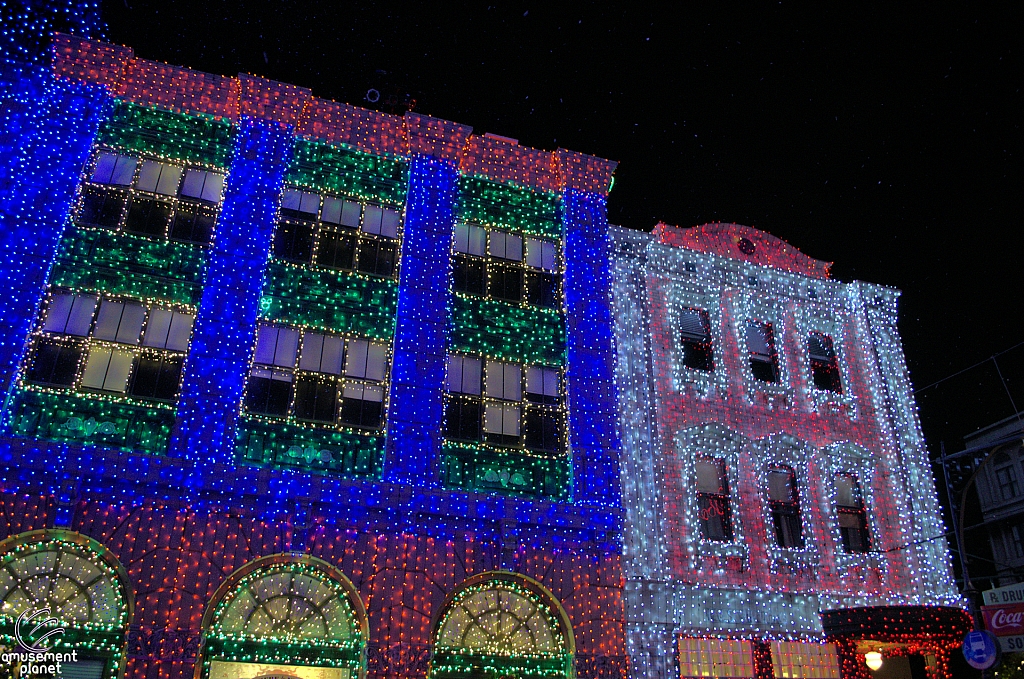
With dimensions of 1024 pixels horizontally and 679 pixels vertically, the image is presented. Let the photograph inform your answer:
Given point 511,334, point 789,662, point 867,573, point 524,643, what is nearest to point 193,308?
point 511,334

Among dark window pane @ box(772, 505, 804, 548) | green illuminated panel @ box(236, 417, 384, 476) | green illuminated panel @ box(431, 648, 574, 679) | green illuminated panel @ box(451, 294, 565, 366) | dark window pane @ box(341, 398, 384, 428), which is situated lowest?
green illuminated panel @ box(431, 648, 574, 679)

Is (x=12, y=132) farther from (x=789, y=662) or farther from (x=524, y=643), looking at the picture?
(x=789, y=662)

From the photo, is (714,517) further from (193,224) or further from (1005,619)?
(193,224)

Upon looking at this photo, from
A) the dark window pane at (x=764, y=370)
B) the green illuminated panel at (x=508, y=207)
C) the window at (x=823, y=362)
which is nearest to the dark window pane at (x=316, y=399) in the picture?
the green illuminated panel at (x=508, y=207)

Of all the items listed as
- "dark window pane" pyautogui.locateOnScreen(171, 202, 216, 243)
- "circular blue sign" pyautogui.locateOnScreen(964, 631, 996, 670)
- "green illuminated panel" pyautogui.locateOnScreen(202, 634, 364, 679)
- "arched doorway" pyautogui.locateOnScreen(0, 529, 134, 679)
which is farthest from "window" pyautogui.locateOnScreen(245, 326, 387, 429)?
"circular blue sign" pyautogui.locateOnScreen(964, 631, 996, 670)

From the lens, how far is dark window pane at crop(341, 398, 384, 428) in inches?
636

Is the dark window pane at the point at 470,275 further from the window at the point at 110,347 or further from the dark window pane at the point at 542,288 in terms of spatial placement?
the window at the point at 110,347

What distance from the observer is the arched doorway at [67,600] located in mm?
12562

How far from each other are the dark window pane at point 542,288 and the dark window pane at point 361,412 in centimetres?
484

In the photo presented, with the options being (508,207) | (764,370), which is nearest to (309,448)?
(508,207)

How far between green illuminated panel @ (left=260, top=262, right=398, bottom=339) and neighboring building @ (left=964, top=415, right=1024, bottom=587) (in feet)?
122

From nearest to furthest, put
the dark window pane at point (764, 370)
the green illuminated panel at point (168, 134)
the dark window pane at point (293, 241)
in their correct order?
the green illuminated panel at point (168, 134) → the dark window pane at point (293, 241) → the dark window pane at point (764, 370)

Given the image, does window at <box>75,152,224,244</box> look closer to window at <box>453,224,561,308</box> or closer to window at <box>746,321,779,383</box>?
window at <box>453,224,561,308</box>

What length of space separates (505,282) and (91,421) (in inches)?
375
